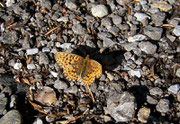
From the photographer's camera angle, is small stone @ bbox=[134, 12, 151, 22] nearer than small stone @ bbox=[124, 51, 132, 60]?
No

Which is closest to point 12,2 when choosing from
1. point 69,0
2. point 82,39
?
point 69,0

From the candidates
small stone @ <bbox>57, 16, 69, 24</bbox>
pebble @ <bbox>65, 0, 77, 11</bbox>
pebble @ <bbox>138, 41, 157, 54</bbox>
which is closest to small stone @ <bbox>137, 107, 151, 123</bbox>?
pebble @ <bbox>138, 41, 157, 54</bbox>

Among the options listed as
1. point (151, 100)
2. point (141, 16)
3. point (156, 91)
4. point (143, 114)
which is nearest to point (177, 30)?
point (141, 16)

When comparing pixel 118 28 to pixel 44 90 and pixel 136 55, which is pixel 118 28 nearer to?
pixel 136 55

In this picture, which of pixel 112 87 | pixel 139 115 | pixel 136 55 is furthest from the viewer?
pixel 136 55

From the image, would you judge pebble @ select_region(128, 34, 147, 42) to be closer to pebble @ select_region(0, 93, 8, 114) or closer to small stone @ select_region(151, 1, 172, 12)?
small stone @ select_region(151, 1, 172, 12)

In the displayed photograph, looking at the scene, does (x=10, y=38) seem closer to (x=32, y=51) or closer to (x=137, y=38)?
(x=32, y=51)
